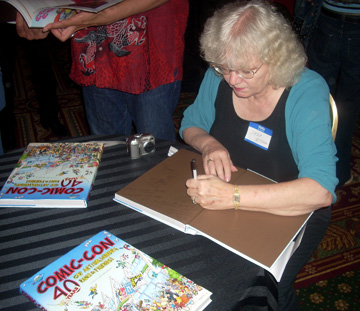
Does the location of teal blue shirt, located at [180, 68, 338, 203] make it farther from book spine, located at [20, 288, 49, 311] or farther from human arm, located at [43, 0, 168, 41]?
book spine, located at [20, 288, 49, 311]

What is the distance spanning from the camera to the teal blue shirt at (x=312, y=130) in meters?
1.08

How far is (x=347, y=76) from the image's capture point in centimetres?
213

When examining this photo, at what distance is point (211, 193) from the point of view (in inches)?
39.7

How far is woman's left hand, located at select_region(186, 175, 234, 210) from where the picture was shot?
1.00m

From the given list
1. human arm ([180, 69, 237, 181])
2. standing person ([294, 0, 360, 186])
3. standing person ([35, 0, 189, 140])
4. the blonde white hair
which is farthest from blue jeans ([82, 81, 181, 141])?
standing person ([294, 0, 360, 186])

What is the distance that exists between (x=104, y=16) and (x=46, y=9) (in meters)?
0.21

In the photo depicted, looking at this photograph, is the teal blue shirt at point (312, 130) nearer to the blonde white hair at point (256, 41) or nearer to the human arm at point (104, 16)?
the blonde white hair at point (256, 41)

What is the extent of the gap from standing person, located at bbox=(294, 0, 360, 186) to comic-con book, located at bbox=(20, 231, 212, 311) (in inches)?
70.6

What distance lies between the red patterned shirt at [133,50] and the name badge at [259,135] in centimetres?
51

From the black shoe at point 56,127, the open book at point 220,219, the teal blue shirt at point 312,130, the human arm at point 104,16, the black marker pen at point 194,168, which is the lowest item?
the black shoe at point 56,127

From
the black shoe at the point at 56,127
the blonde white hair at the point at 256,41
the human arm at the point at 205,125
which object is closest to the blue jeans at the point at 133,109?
the human arm at the point at 205,125

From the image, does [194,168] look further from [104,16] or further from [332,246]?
[332,246]

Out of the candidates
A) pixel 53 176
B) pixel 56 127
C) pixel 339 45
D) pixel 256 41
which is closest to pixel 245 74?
pixel 256 41

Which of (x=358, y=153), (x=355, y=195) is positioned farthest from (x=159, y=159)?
(x=358, y=153)
